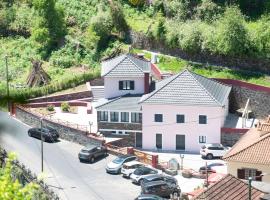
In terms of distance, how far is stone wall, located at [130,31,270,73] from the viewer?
5256 centimetres

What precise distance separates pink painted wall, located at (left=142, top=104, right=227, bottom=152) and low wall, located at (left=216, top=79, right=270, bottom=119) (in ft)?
12.6

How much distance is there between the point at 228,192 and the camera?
31.6 m

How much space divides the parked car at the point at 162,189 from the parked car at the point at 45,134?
38.6 ft

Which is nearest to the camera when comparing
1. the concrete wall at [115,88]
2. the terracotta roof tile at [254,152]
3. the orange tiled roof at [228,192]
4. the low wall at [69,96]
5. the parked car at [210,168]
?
the orange tiled roof at [228,192]

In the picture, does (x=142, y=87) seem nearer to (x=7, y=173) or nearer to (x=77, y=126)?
(x=77, y=126)

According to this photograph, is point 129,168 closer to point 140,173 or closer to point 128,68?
point 140,173

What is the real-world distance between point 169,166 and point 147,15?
22325mm

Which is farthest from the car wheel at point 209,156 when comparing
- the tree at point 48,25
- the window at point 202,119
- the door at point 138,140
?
the tree at point 48,25

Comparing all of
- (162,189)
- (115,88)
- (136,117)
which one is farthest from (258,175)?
(115,88)

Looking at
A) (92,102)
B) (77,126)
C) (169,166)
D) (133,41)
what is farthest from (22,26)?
(169,166)

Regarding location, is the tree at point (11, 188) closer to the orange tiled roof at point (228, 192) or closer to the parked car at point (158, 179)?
the orange tiled roof at point (228, 192)

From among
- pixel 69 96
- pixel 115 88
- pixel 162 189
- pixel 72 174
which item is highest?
pixel 115 88

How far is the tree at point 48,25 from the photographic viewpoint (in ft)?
208

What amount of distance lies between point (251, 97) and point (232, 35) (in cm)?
555
